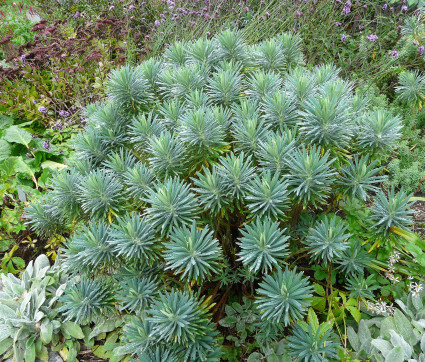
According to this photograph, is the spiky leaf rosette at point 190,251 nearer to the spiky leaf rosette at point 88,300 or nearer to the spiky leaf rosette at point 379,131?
the spiky leaf rosette at point 88,300

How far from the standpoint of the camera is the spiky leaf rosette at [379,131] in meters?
1.61

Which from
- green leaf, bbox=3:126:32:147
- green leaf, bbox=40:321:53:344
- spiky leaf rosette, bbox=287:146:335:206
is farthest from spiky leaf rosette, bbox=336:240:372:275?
green leaf, bbox=3:126:32:147

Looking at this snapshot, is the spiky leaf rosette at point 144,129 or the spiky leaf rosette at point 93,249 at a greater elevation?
the spiky leaf rosette at point 144,129

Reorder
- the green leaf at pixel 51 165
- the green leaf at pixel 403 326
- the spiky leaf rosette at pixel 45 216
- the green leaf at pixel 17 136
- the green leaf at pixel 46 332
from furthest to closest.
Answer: the green leaf at pixel 17 136, the green leaf at pixel 51 165, the green leaf at pixel 46 332, the spiky leaf rosette at pixel 45 216, the green leaf at pixel 403 326

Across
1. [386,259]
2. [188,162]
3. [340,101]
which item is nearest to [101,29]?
[188,162]

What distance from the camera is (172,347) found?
149 centimetres

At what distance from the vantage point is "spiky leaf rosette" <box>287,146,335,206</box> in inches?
54.7

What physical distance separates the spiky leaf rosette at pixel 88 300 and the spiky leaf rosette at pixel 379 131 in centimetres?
146

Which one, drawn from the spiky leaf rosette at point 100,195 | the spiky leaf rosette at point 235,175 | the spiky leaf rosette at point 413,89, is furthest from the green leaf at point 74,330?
the spiky leaf rosette at point 413,89

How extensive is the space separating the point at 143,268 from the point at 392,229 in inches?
45.8

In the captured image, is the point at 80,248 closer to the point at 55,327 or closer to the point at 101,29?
the point at 55,327

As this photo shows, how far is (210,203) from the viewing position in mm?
1495

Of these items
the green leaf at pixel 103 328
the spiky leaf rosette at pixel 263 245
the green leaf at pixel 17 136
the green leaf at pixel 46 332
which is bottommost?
the green leaf at pixel 103 328

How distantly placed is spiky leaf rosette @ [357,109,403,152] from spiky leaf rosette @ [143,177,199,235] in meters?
0.90
